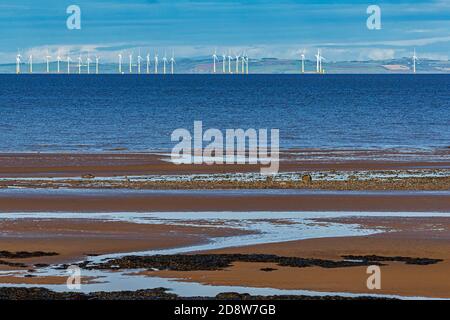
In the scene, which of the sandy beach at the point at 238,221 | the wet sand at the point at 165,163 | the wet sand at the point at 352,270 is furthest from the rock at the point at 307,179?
the wet sand at the point at 352,270

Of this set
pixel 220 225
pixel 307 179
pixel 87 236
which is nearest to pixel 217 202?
pixel 220 225

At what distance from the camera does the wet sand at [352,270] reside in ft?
57.2

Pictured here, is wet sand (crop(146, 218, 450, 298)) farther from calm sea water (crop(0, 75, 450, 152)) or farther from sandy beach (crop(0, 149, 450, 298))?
calm sea water (crop(0, 75, 450, 152))

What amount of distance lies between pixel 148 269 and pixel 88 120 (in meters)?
65.9

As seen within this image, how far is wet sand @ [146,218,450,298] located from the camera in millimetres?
17438

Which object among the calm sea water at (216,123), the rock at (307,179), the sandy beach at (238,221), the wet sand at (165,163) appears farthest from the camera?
the calm sea water at (216,123)

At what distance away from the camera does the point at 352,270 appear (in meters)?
18.9

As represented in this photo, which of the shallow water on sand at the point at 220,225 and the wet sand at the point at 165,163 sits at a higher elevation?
the wet sand at the point at 165,163

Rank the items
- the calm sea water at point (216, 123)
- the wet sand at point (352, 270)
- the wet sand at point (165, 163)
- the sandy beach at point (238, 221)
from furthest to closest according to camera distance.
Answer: the calm sea water at point (216, 123) < the wet sand at point (165, 163) < the sandy beach at point (238, 221) < the wet sand at point (352, 270)

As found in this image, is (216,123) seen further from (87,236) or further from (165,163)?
(87,236)

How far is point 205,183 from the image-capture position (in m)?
33.9

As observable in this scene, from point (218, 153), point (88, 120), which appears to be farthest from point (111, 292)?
point (88, 120)

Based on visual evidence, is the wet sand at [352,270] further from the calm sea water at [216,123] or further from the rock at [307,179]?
the calm sea water at [216,123]
